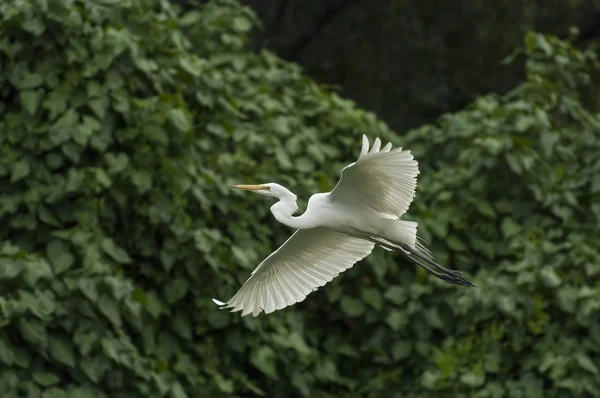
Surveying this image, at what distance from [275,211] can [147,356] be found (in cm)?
198

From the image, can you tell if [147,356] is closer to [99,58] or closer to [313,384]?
[313,384]


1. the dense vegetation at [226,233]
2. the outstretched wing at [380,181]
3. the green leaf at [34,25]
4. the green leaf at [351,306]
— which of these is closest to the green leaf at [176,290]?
the dense vegetation at [226,233]

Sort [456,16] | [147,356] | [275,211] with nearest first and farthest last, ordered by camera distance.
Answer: [275,211], [147,356], [456,16]

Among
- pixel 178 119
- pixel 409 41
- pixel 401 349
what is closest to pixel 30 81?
pixel 178 119

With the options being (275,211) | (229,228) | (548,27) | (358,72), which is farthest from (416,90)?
(275,211)

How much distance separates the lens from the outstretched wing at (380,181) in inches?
173

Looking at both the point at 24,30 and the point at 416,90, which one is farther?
the point at 416,90

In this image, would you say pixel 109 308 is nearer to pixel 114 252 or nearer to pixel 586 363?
pixel 114 252

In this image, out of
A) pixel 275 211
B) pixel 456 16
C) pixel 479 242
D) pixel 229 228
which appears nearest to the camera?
pixel 275 211

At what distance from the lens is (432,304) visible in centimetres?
720

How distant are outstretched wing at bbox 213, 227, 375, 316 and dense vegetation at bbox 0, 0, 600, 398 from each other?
40.3 inches

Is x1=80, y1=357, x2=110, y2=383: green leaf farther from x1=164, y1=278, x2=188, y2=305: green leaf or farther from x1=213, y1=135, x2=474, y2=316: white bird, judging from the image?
x1=213, y1=135, x2=474, y2=316: white bird

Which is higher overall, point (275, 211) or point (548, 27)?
point (548, 27)

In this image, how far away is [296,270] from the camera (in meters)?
5.31
